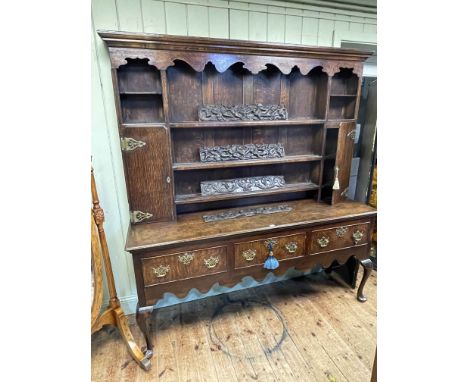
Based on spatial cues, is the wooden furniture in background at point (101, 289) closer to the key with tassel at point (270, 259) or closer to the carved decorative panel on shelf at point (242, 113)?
the carved decorative panel on shelf at point (242, 113)

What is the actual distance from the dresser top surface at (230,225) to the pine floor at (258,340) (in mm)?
804

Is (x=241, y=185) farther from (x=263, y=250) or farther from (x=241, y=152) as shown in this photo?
(x=263, y=250)

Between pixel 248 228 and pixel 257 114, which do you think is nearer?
pixel 248 228

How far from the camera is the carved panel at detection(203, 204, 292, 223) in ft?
5.38

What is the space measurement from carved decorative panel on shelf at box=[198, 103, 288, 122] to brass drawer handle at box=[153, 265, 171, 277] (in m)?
0.97

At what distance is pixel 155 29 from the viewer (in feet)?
4.87

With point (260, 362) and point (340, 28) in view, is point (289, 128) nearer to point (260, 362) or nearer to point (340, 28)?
point (340, 28)

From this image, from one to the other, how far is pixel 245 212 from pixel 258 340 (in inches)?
35.0

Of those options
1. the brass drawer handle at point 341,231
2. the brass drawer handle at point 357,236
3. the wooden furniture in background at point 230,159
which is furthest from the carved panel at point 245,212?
the brass drawer handle at point 357,236

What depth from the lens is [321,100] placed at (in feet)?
5.85

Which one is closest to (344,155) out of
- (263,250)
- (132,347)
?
(263,250)
